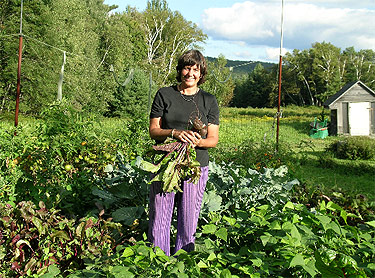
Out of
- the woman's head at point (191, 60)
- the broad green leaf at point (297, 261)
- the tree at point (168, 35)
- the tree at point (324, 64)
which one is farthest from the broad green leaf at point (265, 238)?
the tree at point (324, 64)

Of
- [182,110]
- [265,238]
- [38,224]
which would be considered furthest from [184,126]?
[38,224]

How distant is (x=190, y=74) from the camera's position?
89.1 inches

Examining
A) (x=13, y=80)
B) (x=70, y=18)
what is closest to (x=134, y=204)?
(x=13, y=80)

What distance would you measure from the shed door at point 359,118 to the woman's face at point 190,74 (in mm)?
13430

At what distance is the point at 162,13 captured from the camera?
33000 mm

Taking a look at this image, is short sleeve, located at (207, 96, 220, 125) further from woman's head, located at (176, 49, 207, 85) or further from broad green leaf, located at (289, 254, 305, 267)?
broad green leaf, located at (289, 254, 305, 267)

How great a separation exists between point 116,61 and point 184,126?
1008 inches

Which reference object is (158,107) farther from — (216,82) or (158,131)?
(216,82)

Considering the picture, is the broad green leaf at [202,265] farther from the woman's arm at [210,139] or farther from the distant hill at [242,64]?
the distant hill at [242,64]

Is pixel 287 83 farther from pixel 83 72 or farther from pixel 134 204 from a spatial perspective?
pixel 134 204

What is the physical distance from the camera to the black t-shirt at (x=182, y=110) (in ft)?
7.40

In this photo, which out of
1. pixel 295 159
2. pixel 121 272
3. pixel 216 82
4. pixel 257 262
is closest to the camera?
pixel 121 272

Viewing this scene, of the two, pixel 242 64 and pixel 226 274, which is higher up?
pixel 242 64

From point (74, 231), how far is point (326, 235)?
1.51m
